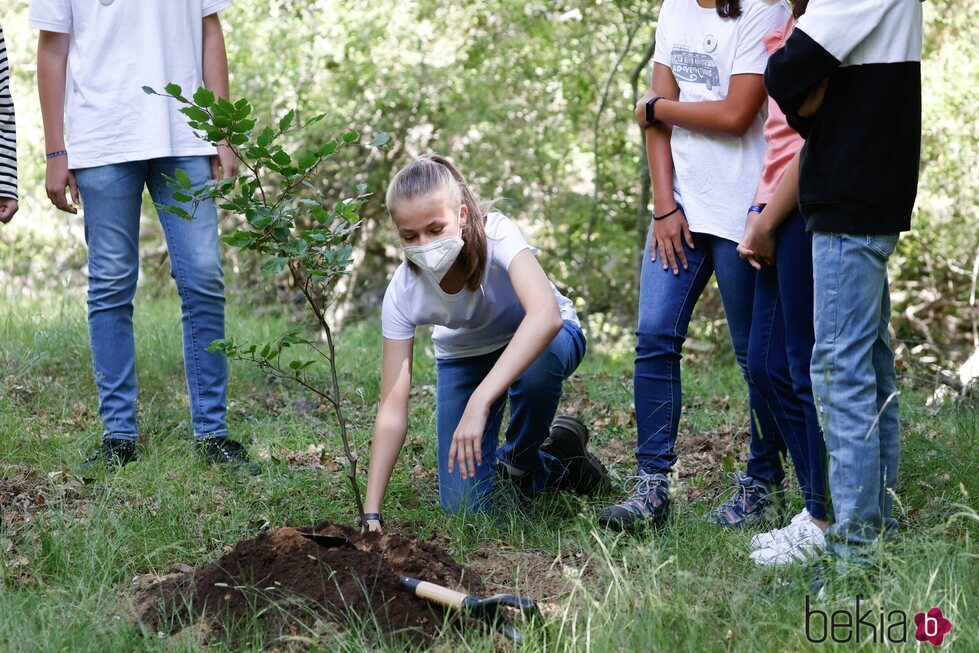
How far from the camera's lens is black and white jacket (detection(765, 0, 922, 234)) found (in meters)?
2.33

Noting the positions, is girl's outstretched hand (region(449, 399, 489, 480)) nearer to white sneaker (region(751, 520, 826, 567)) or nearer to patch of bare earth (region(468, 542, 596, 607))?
patch of bare earth (region(468, 542, 596, 607))

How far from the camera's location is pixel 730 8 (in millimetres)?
3074

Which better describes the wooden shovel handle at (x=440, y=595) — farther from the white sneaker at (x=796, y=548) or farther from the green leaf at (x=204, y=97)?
the green leaf at (x=204, y=97)

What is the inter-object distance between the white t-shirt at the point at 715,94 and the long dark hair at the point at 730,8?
0.06 feet

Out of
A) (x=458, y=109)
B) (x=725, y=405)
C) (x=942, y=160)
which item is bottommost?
(x=725, y=405)

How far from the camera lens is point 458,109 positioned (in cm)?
862

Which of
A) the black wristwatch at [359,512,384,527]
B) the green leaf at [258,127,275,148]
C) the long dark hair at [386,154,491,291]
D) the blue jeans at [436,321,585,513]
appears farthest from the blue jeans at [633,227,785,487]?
the green leaf at [258,127,275,148]

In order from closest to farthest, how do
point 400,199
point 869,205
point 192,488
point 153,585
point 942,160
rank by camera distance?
point 869,205 → point 153,585 → point 400,199 → point 192,488 → point 942,160

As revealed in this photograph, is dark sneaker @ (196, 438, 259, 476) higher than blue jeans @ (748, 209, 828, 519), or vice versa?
blue jeans @ (748, 209, 828, 519)

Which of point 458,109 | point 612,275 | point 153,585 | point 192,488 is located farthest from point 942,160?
point 153,585

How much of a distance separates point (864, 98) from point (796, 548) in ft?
3.86

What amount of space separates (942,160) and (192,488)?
6.61 m

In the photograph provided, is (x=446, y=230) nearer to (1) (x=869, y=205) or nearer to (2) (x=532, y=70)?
(1) (x=869, y=205)

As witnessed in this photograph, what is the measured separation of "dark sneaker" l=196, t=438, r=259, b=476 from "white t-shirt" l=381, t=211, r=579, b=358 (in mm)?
936
